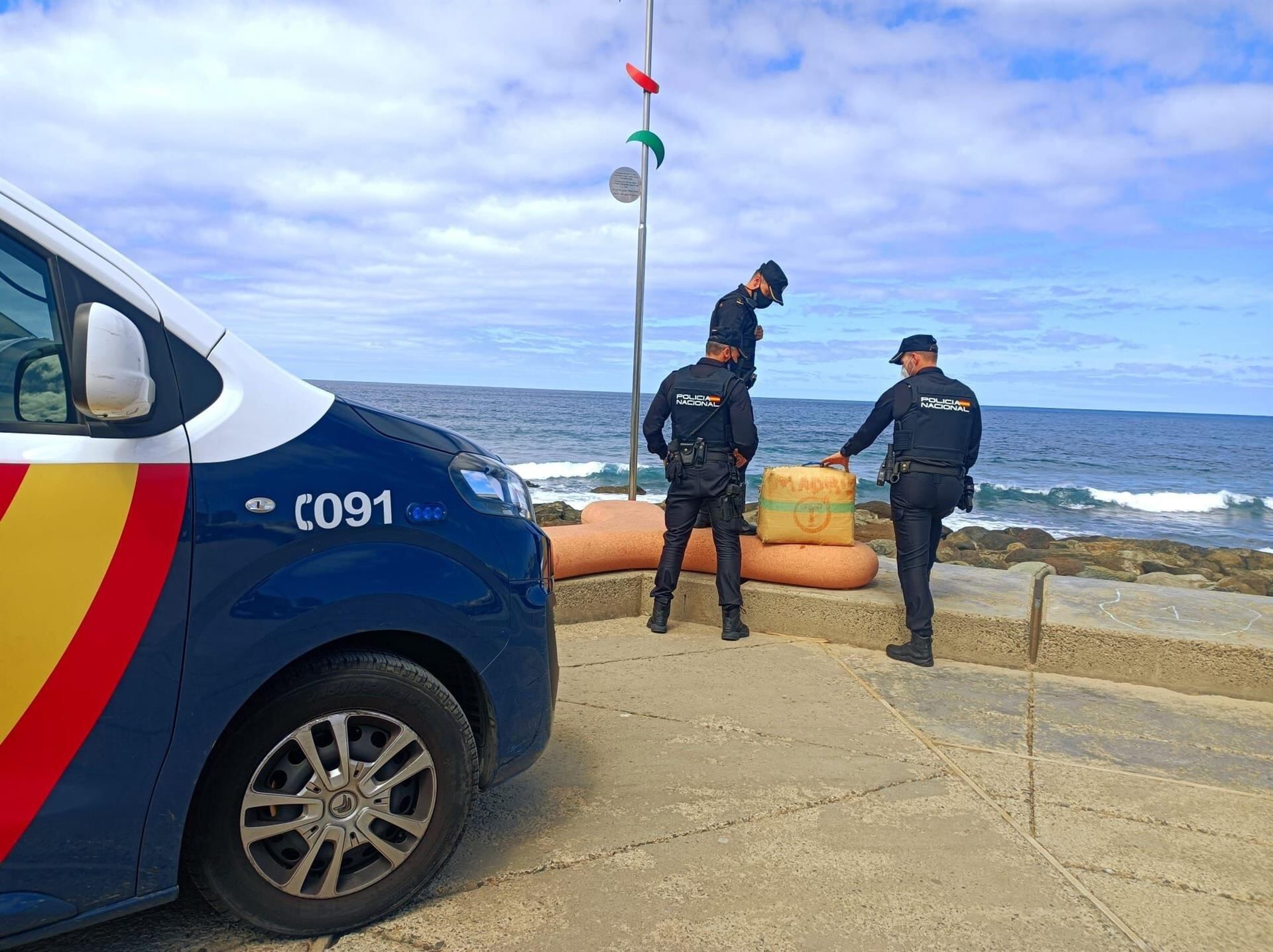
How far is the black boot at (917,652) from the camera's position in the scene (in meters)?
5.50

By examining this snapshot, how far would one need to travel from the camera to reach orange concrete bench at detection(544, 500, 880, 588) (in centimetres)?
606

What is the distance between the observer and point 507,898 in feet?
9.09

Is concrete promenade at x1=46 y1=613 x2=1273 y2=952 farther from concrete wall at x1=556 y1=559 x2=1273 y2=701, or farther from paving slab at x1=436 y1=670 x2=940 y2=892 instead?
concrete wall at x1=556 y1=559 x2=1273 y2=701

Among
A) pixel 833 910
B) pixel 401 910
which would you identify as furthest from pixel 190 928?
pixel 833 910

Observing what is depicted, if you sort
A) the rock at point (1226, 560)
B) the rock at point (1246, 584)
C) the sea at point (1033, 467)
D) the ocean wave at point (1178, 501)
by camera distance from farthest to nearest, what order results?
the ocean wave at point (1178, 501) → the sea at point (1033, 467) → the rock at point (1226, 560) → the rock at point (1246, 584)

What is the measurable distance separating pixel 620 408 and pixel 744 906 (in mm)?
81728

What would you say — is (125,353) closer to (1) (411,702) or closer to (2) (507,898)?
(1) (411,702)

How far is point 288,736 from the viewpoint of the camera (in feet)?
7.66

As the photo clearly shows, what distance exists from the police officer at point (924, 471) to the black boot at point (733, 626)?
36.7 inches

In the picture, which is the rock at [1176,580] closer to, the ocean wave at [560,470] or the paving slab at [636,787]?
the paving slab at [636,787]

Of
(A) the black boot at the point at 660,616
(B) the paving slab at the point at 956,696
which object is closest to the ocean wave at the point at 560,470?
(A) the black boot at the point at 660,616

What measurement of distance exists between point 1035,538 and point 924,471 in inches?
540

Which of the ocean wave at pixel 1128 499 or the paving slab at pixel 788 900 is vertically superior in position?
the paving slab at pixel 788 900

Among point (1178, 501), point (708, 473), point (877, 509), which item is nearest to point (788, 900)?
point (708, 473)
